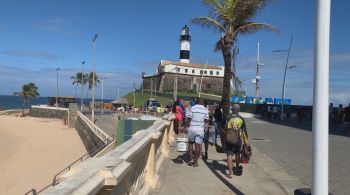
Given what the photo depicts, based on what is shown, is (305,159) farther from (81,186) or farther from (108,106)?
(108,106)

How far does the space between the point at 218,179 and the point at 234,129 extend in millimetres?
1151

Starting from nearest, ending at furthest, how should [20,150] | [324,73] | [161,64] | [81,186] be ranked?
[81,186], [324,73], [20,150], [161,64]

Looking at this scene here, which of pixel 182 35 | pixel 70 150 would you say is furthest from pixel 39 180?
pixel 182 35

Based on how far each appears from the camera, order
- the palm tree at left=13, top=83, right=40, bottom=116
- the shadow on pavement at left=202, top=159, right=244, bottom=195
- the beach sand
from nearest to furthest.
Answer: the shadow on pavement at left=202, top=159, right=244, bottom=195, the beach sand, the palm tree at left=13, top=83, right=40, bottom=116

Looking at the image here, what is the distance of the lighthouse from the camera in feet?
368

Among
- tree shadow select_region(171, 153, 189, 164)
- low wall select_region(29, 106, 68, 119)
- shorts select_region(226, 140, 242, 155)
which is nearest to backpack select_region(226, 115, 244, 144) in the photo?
shorts select_region(226, 140, 242, 155)

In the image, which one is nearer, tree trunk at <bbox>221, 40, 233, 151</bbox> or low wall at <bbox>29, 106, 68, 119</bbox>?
tree trunk at <bbox>221, 40, 233, 151</bbox>

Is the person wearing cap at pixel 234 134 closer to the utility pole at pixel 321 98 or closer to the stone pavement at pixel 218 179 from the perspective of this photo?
the stone pavement at pixel 218 179

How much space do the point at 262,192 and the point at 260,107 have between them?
147 feet

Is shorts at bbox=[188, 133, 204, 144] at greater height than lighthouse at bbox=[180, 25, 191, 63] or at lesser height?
lesser

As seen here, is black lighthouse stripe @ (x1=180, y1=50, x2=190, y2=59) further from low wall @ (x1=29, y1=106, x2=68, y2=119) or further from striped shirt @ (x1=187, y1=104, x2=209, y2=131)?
striped shirt @ (x1=187, y1=104, x2=209, y2=131)

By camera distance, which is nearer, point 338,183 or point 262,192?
point 262,192

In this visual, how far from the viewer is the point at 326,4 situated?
5668 mm

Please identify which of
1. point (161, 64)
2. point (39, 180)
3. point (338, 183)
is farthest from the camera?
point (161, 64)
